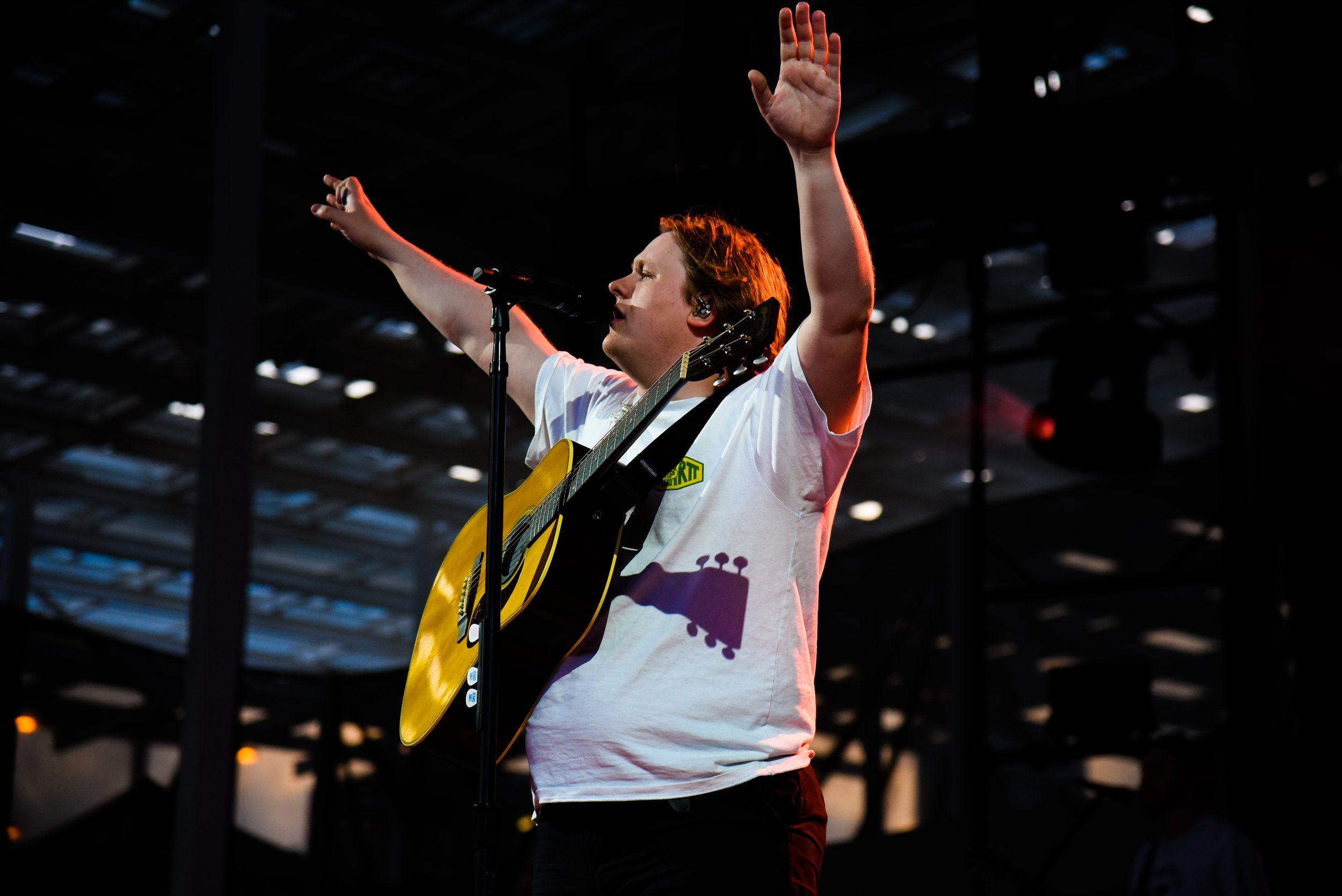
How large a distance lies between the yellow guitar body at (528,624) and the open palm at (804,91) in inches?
23.9

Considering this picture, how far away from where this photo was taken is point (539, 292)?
226 centimetres

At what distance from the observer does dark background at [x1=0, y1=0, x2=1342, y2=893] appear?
5570 mm

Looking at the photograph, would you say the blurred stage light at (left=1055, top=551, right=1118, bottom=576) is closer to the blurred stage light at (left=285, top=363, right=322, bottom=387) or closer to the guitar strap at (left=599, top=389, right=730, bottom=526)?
the blurred stage light at (left=285, top=363, right=322, bottom=387)

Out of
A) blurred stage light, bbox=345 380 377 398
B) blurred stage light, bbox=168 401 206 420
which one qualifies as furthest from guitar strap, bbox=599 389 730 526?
blurred stage light, bbox=168 401 206 420

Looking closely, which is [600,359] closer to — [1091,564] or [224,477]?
[224,477]

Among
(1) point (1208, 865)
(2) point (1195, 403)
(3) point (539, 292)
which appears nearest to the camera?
(3) point (539, 292)

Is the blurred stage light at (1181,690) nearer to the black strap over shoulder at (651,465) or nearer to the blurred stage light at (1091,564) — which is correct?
the blurred stage light at (1091,564)

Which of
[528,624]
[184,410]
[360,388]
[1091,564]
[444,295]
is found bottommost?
[528,624]

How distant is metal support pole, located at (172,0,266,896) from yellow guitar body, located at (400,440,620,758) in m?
2.81

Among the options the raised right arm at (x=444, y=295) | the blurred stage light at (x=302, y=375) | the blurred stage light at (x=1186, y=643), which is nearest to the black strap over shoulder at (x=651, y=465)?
the raised right arm at (x=444, y=295)

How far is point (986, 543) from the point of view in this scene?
6.81 m

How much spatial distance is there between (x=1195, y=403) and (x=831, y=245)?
14627 millimetres

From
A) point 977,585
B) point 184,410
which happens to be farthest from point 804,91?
point 184,410

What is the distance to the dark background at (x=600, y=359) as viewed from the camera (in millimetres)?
5570
